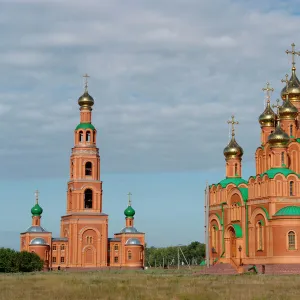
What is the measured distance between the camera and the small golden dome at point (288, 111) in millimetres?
56688

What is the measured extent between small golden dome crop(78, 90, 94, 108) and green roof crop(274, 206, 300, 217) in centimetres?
2985

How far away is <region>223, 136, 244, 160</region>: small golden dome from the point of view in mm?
61162

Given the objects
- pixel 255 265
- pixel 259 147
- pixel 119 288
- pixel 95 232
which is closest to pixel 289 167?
pixel 259 147

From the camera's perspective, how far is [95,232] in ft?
239

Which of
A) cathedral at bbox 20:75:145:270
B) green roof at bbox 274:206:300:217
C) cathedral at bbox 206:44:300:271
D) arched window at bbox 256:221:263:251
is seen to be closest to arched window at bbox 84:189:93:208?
cathedral at bbox 20:75:145:270

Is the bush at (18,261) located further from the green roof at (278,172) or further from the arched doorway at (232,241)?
the green roof at (278,172)

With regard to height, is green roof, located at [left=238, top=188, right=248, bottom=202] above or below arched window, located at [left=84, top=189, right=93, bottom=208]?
below

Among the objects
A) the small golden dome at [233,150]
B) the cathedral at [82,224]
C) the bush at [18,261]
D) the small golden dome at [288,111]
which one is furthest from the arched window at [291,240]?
the cathedral at [82,224]

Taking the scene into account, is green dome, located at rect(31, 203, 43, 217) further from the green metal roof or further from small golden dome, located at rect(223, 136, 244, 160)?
the green metal roof

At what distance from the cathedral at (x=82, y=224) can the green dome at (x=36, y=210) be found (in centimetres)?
190

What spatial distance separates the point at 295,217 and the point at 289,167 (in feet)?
23.2

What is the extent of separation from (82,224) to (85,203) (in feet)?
8.00

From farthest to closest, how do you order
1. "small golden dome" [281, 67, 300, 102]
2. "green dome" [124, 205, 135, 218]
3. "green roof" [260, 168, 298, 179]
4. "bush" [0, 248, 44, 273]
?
"green dome" [124, 205, 135, 218]
"bush" [0, 248, 44, 273]
"small golden dome" [281, 67, 300, 102]
"green roof" [260, 168, 298, 179]

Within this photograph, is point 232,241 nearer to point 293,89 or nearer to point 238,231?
point 238,231
